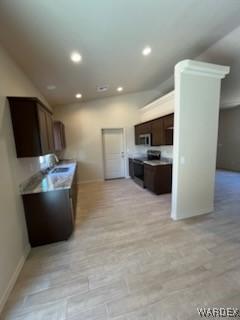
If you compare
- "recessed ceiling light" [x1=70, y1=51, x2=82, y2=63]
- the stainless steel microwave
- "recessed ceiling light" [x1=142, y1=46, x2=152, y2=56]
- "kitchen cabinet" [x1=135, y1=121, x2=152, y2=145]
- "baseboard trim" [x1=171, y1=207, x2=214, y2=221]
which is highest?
"recessed ceiling light" [x1=142, y1=46, x2=152, y2=56]

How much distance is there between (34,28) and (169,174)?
13.3 feet

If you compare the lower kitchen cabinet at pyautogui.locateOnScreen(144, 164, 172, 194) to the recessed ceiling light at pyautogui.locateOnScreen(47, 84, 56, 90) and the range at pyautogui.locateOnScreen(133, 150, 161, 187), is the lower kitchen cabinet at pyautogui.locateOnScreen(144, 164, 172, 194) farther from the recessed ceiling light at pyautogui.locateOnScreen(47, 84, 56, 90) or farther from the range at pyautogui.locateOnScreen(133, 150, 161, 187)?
the recessed ceiling light at pyautogui.locateOnScreen(47, 84, 56, 90)

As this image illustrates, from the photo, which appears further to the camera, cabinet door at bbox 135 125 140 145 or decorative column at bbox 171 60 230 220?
cabinet door at bbox 135 125 140 145

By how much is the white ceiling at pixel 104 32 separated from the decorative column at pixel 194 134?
591mm

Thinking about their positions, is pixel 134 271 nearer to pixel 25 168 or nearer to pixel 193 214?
pixel 193 214

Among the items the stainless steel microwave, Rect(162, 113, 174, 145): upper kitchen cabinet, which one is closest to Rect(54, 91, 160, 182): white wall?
the stainless steel microwave

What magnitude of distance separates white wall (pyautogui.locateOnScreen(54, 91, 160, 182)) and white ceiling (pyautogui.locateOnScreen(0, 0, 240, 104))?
7.41 feet

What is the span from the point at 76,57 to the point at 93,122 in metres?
3.31

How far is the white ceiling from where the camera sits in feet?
5.61

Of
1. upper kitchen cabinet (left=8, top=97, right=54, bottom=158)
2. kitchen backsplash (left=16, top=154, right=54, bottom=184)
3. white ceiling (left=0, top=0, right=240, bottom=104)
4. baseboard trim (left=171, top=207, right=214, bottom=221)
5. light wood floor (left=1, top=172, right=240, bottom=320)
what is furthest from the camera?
baseboard trim (left=171, top=207, right=214, bottom=221)

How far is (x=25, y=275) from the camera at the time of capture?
194 cm

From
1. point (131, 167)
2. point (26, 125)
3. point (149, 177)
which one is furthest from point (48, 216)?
point (131, 167)

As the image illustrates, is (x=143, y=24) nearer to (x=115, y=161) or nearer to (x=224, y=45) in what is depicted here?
(x=224, y=45)

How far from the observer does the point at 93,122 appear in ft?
19.4
